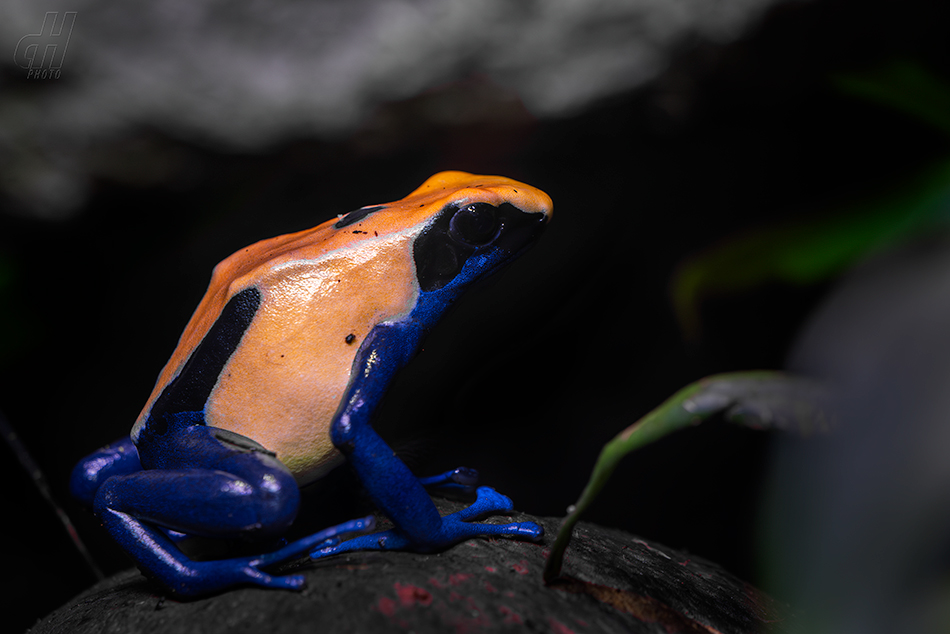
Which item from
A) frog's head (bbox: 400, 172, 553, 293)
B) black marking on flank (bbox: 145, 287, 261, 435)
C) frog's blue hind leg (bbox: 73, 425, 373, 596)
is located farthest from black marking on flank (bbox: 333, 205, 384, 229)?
frog's blue hind leg (bbox: 73, 425, 373, 596)

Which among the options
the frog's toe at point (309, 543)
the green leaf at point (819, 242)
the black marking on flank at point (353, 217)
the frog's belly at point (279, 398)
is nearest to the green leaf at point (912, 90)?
the green leaf at point (819, 242)

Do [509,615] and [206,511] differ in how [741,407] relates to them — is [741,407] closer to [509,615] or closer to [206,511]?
[509,615]

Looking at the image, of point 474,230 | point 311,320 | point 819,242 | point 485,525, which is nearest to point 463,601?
point 485,525

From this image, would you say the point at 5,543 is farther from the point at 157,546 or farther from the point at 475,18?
the point at 475,18

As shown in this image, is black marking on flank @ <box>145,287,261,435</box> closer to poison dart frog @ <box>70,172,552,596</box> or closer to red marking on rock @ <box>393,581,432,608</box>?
poison dart frog @ <box>70,172,552,596</box>

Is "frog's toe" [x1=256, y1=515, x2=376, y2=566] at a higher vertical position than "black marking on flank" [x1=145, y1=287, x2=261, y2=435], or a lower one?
lower

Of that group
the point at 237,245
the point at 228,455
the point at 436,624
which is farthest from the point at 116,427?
the point at 436,624

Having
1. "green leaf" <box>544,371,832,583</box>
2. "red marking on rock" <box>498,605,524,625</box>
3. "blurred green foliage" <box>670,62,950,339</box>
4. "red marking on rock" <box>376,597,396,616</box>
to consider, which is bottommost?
"red marking on rock" <box>498,605,524,625</box>
